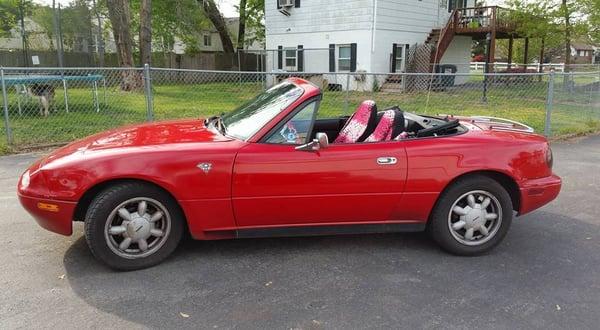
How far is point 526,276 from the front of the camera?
3.71 meters

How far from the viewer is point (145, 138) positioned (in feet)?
13.0

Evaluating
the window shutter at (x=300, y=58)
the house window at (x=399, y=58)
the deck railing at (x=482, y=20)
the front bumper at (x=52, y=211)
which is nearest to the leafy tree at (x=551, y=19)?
the deck railing at (x=482, y=20)

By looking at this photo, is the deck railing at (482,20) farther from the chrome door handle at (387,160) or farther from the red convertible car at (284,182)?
the chrome door handle at (387,160)

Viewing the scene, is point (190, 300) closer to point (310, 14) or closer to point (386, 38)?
point (386, 38)

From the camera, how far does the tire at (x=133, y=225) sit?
349 centimetres

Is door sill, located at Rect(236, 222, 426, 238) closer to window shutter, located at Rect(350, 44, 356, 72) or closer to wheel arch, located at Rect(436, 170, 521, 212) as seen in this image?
wheel arch, located at Rect(436, 170, 521, 212)

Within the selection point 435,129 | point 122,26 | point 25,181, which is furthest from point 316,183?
point 122,26

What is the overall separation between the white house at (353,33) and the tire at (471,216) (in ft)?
55.4

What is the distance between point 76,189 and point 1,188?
308cm

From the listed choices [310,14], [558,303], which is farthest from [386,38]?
[558,303]

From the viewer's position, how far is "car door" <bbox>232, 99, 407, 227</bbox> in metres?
3.65

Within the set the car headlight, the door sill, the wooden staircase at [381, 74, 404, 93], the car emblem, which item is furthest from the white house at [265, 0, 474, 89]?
the car headlight

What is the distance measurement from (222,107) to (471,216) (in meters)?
9.82

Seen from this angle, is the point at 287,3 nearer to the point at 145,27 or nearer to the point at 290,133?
the point at 145,27
